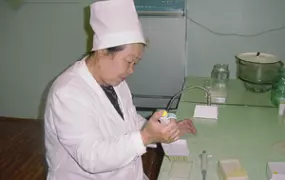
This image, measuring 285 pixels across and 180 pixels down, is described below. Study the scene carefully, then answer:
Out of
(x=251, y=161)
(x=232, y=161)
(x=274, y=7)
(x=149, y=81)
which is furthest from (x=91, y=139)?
(x=274, y=7)

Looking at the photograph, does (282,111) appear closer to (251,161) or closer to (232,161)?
(251,161)

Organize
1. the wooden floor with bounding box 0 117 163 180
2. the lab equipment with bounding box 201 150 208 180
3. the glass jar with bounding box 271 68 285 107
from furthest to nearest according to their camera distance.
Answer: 1. the wooden floor with bounding box 0 117 163 180
2. the glass jar with bounding box 271 68 285 107
3. the lab equipment with bounding box 201 150 208 180

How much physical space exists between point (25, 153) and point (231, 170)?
1.97m

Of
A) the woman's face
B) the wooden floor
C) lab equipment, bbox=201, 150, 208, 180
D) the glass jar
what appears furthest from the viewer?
the wooden floor

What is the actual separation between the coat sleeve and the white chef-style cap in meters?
0.23

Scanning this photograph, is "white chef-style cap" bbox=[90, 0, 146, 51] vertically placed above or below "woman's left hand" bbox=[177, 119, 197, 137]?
above

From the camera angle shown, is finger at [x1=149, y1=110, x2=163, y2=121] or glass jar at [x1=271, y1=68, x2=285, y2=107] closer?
finger at [x1=149, y1=110, x2=163, y2=121]

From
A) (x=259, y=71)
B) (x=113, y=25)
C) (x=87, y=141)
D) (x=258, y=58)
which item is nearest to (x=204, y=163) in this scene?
(x=87, y=141)

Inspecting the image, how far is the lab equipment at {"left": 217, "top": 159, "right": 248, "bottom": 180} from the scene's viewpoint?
3.73 feet

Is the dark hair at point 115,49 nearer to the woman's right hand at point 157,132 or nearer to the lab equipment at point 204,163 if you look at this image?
the woman's right hand at point 157,132

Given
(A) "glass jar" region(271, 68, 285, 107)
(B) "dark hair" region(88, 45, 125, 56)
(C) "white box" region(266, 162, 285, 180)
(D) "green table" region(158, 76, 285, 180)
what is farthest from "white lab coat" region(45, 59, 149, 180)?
(A) "glass jar" region(271, 68, 285, 107)

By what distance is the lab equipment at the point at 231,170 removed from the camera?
1137 millimetres

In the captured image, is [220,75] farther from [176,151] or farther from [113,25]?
[113,25]

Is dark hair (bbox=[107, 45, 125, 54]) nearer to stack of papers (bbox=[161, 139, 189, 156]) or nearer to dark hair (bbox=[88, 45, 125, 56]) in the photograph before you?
dark hair (bbox=[88, 45, 125, 56])
